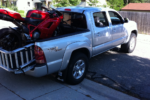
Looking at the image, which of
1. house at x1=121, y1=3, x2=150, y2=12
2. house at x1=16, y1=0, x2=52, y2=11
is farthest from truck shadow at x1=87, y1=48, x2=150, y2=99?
house at x1=121, y1=3, x2=150, y2=12

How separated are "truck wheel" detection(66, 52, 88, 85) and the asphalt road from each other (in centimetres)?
57

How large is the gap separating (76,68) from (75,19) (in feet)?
5.63

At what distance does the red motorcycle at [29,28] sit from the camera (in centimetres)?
437

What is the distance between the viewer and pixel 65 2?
52.9 feet

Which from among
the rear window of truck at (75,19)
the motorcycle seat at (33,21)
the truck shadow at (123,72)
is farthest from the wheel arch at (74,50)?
the motorcycle seat at (33,21)

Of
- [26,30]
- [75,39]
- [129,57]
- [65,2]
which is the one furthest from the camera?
[65,2]

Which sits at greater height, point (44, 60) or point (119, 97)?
point (44, 60)

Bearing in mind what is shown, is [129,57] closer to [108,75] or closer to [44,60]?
[108,75]

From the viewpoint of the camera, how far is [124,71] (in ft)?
18.1

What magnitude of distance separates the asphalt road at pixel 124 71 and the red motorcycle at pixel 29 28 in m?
1.87

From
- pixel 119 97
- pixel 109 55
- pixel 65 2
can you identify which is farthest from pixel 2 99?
pixel 65 2

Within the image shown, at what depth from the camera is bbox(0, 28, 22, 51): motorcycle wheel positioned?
4325 millimetres

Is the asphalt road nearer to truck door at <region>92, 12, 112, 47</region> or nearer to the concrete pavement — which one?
the concrete pavement

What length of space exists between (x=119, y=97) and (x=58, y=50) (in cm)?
184
